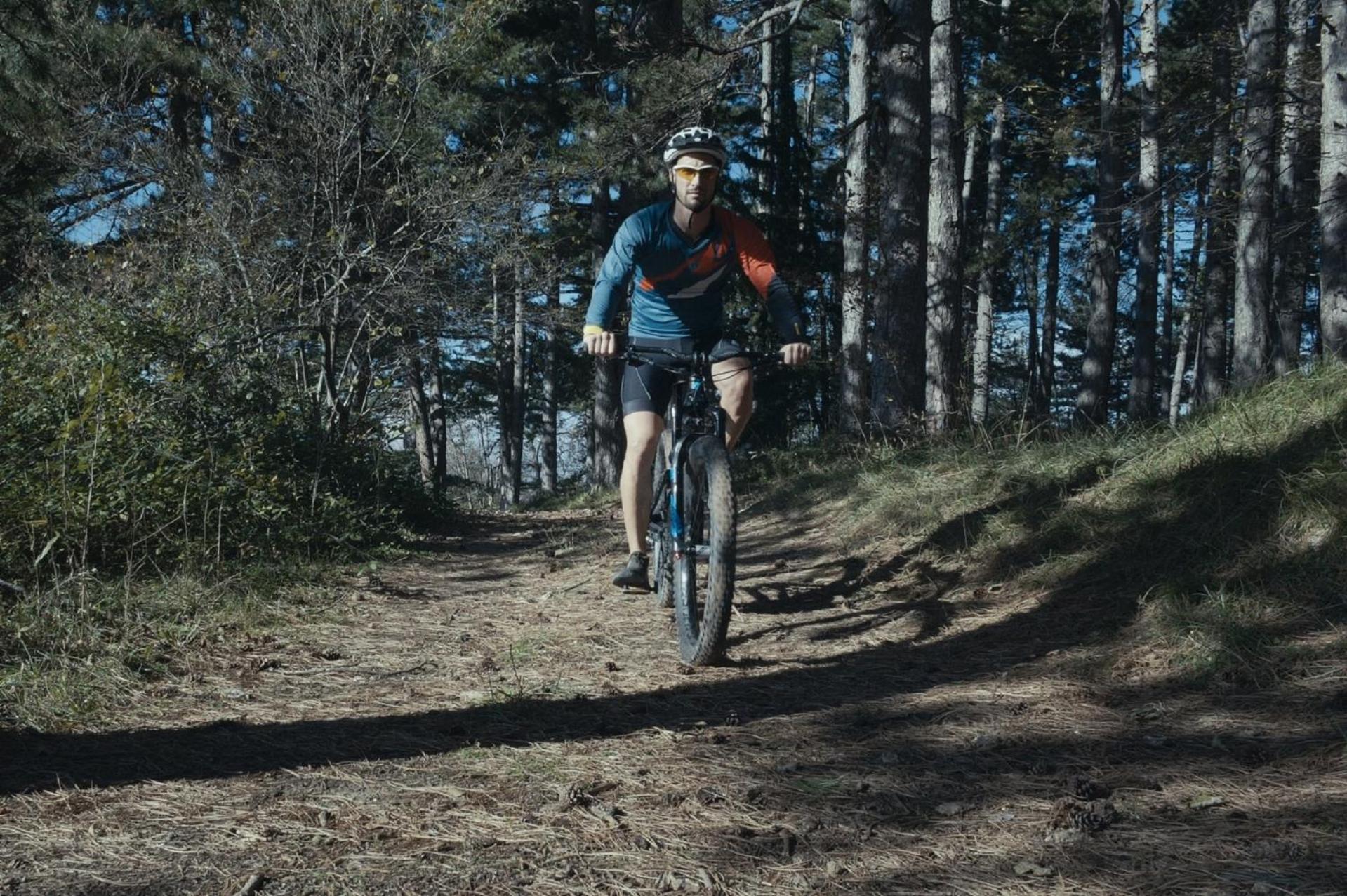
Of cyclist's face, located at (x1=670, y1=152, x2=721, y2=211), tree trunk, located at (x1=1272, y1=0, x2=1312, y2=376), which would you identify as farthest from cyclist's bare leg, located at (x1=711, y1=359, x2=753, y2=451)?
tree trunk, located at (x1=1272, y1=0, x2=1312, y2=376)

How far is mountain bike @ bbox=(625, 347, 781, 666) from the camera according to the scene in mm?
3920

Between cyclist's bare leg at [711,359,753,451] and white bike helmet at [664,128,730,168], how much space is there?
0.83m

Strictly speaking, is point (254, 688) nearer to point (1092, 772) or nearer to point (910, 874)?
point (910, 874)

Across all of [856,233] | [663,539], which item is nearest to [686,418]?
[663,539]

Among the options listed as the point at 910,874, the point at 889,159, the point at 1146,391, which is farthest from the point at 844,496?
the point at 1146,391

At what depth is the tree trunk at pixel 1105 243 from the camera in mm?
16656

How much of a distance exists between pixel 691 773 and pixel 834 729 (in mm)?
597

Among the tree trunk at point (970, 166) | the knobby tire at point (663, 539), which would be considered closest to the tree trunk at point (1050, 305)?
the tree trunk at point (970, 166)

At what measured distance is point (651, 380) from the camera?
459cm

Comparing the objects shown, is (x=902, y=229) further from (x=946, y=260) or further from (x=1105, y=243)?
(x=1105, y=243)

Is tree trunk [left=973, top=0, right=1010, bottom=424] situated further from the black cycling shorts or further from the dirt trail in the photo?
the dirt trail

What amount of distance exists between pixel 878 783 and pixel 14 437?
14.3ft

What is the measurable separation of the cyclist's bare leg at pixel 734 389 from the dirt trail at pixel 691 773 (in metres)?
0.97

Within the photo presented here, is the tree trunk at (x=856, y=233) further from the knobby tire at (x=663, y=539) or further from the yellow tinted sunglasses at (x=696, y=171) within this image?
the yellow tinted sunglasses at (x=696, y=171)
